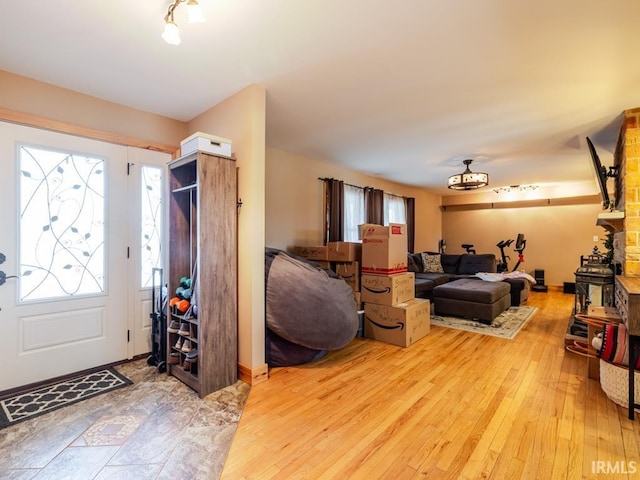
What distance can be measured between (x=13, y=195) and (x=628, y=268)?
5.26 meters

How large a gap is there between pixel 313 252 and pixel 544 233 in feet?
20.6

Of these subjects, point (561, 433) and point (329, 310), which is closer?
point (561, 433)

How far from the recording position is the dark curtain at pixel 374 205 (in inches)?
231

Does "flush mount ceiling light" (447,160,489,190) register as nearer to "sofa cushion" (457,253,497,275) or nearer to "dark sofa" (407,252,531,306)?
"dark sofa" (407,252,531,306)

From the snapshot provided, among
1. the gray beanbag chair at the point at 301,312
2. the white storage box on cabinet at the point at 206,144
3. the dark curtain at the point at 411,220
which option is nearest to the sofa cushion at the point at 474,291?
the dark curtain at the point at 411,220

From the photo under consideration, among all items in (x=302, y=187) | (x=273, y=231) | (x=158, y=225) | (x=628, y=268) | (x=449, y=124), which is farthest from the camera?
(x=302, y=187)

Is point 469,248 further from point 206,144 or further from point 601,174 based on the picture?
point 206,144

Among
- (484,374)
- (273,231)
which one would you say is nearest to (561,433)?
(484,374)

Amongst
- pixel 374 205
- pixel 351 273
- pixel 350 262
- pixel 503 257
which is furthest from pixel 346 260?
pixel 503 257

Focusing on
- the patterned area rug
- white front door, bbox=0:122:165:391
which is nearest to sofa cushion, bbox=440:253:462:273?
the patterned area rug

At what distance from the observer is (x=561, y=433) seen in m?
1.86

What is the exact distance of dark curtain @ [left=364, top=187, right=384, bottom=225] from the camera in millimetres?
5855

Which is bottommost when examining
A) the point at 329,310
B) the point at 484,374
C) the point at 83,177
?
the point at 484,374

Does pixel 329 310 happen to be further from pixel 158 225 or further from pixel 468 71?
pixel 468 71
